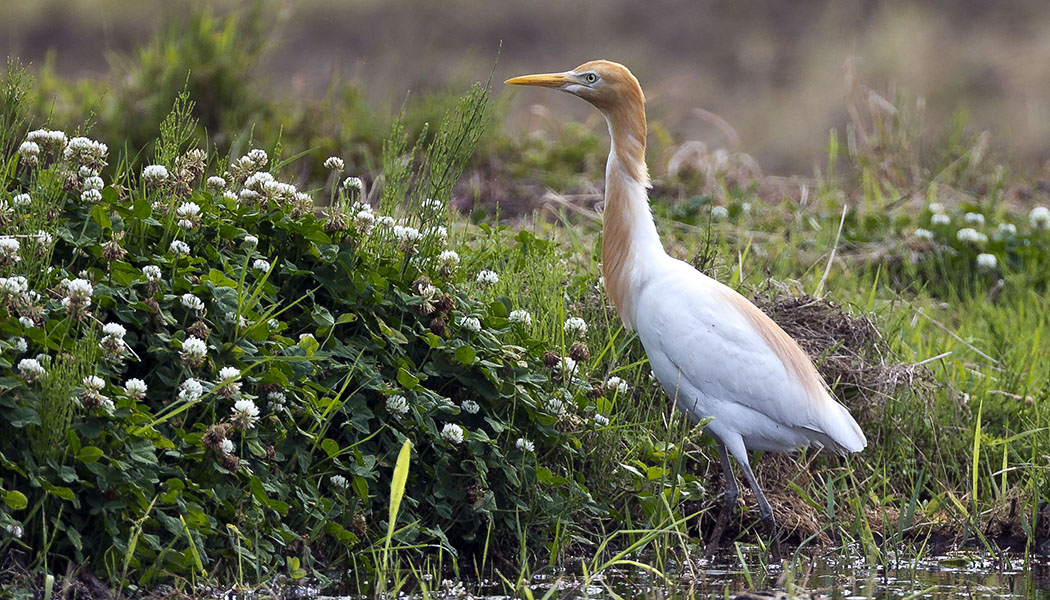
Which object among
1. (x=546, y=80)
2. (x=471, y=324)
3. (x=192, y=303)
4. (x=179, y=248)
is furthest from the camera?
(x=546, y=80)

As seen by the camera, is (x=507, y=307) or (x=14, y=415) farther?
(x=507, y=307)

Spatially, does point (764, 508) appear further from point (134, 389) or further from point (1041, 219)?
point (1041, 219)

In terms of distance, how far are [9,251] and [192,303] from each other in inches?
18.8

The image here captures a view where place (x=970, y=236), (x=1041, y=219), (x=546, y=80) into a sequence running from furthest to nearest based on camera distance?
(x=1041, y=219)
(x=970, y=236)
(x=546, y=80)

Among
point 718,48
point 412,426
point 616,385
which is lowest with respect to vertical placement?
point 718,48

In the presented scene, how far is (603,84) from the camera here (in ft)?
15.5

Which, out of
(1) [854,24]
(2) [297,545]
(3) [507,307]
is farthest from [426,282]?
(1) [854,24]

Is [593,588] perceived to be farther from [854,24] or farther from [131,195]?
[854,24]

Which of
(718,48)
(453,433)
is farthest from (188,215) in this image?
(718,48)

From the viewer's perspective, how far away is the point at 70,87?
27.1ft

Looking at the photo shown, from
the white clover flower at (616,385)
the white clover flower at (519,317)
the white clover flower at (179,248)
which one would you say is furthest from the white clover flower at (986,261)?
the white clover flower at (179,248)

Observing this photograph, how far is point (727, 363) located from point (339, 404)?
1493 mm

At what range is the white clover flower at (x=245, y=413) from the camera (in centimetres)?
329

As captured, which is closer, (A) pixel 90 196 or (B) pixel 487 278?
(A) pixel 90 196
